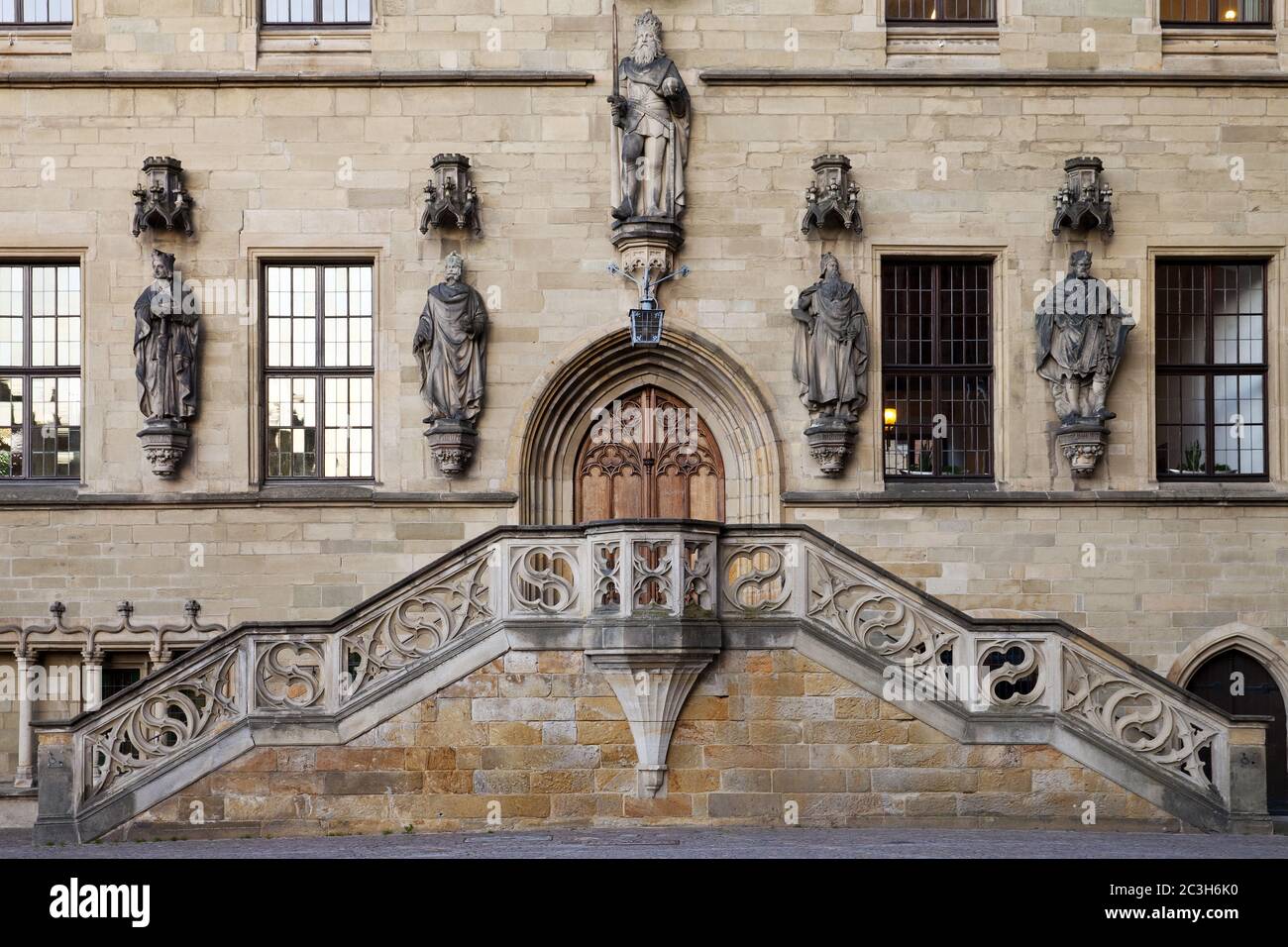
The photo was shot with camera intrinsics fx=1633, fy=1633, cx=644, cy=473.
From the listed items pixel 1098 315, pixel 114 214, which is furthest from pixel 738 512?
pixel 114 214

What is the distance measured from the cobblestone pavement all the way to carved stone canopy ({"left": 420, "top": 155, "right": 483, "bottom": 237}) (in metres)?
6.55

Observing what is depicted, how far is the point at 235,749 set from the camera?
13031mm

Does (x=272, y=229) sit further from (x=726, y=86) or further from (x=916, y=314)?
(x=916, y=314)

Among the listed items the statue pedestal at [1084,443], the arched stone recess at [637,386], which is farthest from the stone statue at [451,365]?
the statue pedestal at [1084,443]

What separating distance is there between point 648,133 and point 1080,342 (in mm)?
4836

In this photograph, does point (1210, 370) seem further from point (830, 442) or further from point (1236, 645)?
point (830, 442)

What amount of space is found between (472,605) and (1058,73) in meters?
8.44

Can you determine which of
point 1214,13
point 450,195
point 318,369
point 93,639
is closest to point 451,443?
point 318,369

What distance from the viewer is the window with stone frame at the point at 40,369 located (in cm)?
1681

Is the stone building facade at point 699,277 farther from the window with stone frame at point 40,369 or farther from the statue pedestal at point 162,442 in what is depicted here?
the statue pedestal at point 162,442

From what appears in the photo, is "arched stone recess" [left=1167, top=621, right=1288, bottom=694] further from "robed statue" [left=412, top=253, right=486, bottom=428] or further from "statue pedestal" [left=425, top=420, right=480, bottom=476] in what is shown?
"robed statue" [left=412, top=253, right=486, bottom=428]

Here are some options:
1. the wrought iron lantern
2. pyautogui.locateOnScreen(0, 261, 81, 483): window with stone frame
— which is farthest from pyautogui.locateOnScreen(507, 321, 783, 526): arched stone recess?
pyautogui.locateOnScreen(0, 261, 81, 483): window with stone frame

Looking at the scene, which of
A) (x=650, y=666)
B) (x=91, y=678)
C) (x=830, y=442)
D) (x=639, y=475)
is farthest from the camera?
(x=639, y=475)

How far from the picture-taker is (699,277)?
1669 cm
